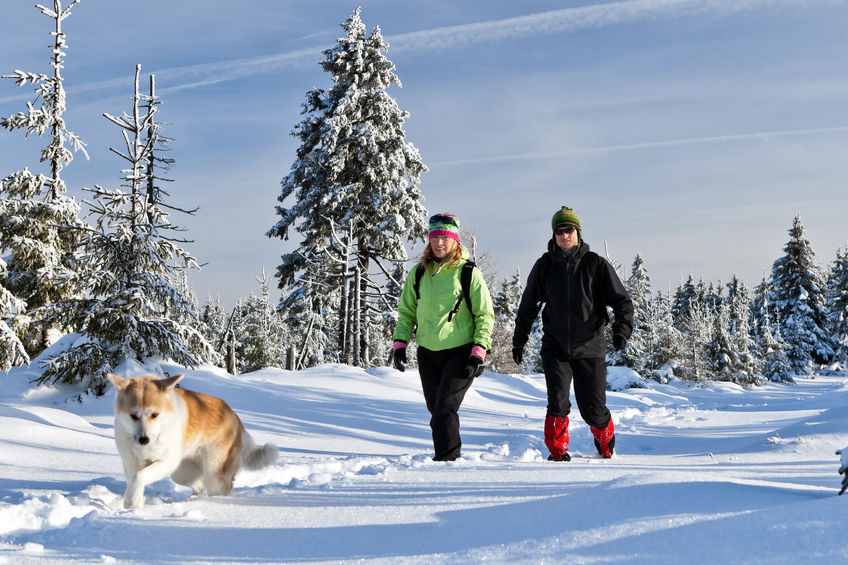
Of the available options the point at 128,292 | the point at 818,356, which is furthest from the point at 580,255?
the point at 818,356

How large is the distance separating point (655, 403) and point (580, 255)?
1085 cm

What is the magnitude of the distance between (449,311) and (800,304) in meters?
43.5

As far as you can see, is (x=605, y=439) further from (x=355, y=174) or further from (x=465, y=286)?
(x=355, y=174)

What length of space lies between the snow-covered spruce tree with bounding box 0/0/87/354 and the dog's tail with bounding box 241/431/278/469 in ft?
50.4

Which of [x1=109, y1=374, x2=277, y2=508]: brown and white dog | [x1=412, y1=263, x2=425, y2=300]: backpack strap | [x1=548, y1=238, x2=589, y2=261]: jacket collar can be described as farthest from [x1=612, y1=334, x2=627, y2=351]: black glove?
[x1=109, y1=374, x2=277, y2=508]: brown and white dog

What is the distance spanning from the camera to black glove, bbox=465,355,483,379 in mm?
5574

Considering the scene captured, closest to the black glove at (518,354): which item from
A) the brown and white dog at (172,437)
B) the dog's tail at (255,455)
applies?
the dog's tail at (255,455)

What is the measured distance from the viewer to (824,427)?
23.8 feet

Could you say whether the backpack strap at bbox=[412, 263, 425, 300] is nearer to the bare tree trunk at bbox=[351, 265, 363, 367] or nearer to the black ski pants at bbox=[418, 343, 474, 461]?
the black ski pants at bbox=[418, 343, 474, 461]

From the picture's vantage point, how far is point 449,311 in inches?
228

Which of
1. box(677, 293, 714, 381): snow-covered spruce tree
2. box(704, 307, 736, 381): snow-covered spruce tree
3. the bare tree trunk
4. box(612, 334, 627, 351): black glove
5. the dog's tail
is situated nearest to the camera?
the dog's tail

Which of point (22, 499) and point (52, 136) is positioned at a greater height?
point (52, 136)

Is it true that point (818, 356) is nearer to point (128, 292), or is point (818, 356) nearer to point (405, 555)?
point (128, 292)

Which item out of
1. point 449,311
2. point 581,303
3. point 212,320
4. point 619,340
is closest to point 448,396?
point 449,311
